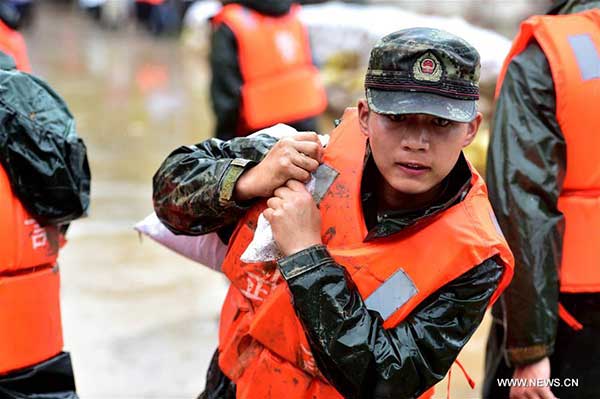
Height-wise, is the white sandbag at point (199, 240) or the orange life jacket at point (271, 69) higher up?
the white sandbag at point (199, 240)

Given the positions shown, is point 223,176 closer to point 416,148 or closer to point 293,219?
point 293,219

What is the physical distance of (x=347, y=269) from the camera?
84.6 inches

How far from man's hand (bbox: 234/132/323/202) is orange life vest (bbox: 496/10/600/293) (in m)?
1.00

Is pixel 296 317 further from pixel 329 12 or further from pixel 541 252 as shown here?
pixel 329 12

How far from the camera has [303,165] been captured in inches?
86.0

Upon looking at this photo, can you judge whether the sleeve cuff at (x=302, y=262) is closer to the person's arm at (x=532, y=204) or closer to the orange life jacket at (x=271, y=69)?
the person's arm at (x=532, y=204)

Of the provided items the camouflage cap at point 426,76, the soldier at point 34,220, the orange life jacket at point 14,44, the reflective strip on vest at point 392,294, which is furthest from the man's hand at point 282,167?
the orange life jacket at point 14,44

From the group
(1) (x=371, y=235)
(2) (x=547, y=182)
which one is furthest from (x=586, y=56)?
(1) (x=371, y=235)

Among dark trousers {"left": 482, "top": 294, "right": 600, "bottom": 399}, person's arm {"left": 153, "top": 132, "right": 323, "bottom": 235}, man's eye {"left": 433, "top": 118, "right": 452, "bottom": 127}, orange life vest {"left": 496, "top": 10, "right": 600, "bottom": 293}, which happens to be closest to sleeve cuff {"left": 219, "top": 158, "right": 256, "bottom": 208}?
person's arm {"left": 153, "top": 132, "right": 323, "bottom": 235}

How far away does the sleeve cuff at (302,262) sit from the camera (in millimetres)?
2035

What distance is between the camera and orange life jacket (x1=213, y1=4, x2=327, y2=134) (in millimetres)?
5781

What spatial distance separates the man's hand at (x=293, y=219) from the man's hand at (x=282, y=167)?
35 mm

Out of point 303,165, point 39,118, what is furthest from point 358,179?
point 39,118

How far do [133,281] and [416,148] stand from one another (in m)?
4.31
